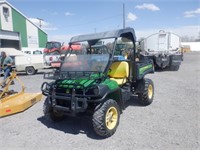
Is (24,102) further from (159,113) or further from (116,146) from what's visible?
(159,113)

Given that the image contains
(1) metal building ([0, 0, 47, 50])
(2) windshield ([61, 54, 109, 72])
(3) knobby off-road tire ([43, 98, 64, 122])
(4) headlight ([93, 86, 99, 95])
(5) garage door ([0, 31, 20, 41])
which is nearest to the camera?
(4) headlight ([93, 86, 99, 95])

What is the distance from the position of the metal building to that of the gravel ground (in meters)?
20.1

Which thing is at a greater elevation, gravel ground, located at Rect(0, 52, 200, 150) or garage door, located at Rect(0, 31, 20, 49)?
garage door, located at Rect(0, 31, 20, 49)

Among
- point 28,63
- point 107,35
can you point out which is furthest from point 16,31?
point 107,35

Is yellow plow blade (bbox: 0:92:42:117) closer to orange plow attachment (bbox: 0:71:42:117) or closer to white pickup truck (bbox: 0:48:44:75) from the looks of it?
orange plow attachment (bbox: 0:71:42:117)

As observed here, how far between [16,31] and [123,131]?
24.0m

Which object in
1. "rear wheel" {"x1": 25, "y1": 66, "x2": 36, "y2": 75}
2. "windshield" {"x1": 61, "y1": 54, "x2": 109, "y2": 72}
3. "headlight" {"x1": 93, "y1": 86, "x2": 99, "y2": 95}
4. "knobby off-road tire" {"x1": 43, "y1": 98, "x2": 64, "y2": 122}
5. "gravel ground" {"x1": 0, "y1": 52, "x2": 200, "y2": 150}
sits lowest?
"gravel ground" {"x1": 0, "y1": 52, "x2": 200, "y2": 150}

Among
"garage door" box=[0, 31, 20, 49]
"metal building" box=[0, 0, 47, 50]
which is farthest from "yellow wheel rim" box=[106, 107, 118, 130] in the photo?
"garage door" box=[0, 31, 20, 49]

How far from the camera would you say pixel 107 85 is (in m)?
4.50

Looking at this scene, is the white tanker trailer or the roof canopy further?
the white tanker trailer

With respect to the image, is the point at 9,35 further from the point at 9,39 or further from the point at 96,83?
the point at 96,83

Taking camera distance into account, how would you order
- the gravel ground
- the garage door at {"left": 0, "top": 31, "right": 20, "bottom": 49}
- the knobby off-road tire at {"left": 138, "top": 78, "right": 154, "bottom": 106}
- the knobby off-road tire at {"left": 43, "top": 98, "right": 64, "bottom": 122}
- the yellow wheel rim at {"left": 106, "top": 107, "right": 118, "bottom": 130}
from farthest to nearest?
1. the garage door at {"left": 0, "top": 31, "right": 20, "bottom": 49}
2. the knobby off-road tire at {"left": 138, "top": 78, "right": 154, "bottom": 106}
3. the knobby off-road tire at {"left": 43, "top": 98, "right": 64, "bottom": 122}
4. the yellow wheel rim at {"left": 106, "top": 107, "right": 118, "bottom": 130}
5. the gravel ground

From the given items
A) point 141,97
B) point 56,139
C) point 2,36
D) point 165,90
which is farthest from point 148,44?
point 2,36

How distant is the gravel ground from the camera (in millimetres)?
4043
